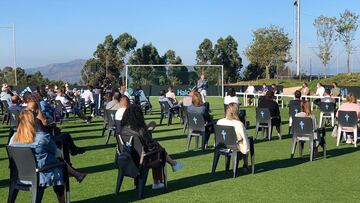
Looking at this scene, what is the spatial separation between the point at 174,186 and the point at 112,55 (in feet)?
152

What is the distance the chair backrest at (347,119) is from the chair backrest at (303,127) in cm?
205

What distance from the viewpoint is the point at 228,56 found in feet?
187

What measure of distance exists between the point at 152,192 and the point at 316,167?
3.56m

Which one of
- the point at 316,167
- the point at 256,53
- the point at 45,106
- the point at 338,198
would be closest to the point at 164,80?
the point at 256,53

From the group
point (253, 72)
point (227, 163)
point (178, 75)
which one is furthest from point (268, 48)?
point (227, 163)

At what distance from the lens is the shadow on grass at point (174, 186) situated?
7572 mm

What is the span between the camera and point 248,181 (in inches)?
343

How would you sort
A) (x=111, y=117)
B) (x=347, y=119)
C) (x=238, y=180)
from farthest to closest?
1. (x=111, y=117)
2. (x=347, y=119)
3. (x=238, y=180)

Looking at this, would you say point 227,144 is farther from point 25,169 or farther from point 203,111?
point 25,169

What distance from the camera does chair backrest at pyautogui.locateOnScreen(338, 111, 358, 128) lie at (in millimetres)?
12447

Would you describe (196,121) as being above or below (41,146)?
below

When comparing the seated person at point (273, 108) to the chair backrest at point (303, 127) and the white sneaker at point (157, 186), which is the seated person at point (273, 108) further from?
the white sneaker at point (157, 186)

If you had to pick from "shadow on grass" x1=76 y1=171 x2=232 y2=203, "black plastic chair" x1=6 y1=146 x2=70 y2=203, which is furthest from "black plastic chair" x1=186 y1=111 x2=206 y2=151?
"black plastic chair" x1=6 y1=146 x2=70 y2=203

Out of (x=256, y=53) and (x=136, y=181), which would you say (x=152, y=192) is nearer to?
(x=136, y=181)
